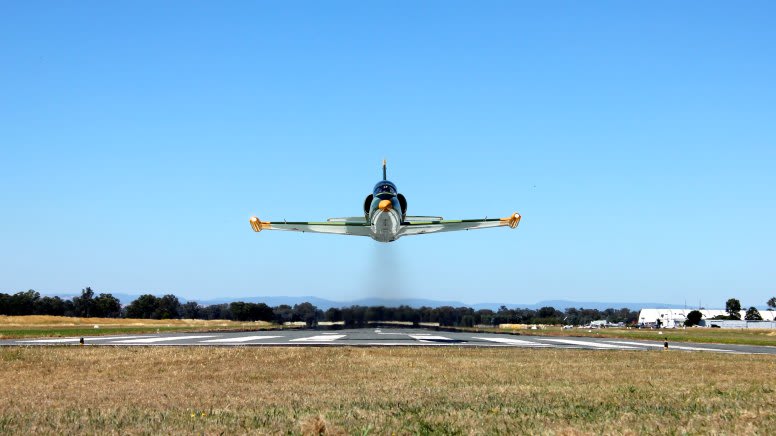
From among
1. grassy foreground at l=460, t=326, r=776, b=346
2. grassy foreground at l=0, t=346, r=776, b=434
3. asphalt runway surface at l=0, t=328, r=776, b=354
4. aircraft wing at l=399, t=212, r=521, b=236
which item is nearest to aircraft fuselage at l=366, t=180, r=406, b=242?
aircraft wing at l=399, t=212, r=521, b=236

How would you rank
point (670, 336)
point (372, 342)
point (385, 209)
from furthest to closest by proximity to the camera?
point (670, 336), point (385, 209), point (372, 342)

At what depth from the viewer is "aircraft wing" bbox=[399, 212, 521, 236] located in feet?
223

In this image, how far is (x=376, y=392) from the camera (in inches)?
949

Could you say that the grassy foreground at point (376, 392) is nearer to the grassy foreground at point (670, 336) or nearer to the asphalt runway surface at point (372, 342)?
the asphalt runway surface at point (372, 342)

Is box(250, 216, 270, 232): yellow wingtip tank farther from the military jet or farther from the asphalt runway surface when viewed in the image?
the asphalt runway surface

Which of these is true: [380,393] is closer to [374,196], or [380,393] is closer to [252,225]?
[374,196]

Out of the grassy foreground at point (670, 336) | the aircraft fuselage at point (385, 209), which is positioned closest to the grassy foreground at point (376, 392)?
the aircraft fuselage at point (385, 209)

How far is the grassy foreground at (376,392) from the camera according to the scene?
15.5 m

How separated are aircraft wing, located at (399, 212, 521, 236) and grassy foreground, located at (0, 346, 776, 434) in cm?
2267

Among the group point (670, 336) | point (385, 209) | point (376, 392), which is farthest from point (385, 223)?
point (670, 336)

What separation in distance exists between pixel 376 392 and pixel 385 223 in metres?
37.2

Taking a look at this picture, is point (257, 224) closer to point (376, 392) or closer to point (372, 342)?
point (372, 342)

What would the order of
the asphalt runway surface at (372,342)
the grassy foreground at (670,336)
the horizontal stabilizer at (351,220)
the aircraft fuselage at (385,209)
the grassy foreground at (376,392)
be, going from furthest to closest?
the grassy foreground at (670,336) → the horizontal stabilizer at (351,220) → the aircraft fuselage at (385,209) → the asphalt runway surface at (372,342) → the grassy foreground at (376,392)

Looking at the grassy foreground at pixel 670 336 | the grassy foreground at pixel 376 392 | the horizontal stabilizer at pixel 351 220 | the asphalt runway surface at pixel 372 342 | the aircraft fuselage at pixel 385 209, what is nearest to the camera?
the grassy foreground at pixel 376 392
